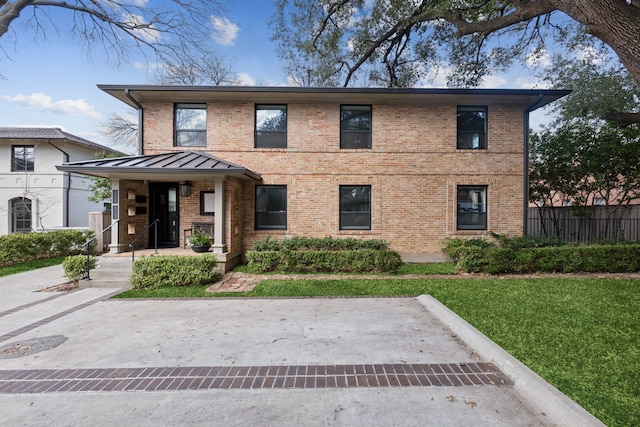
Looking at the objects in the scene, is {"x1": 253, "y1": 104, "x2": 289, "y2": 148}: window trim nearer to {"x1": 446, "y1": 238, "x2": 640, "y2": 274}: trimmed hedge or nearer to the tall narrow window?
the tall narrow window

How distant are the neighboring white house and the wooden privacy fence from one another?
24304 mm

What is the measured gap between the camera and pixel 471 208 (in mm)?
10578

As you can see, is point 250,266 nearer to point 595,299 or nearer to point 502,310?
point 502,310

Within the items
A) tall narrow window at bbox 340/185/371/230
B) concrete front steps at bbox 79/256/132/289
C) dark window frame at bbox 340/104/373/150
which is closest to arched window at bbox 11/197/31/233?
concrete front steps at bbox 79/256/132/289

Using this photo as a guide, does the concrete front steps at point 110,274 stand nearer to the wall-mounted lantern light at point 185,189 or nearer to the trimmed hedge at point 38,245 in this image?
the wall-mounted lantern light at point 185,189

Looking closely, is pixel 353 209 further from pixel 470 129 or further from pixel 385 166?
pixel 470 129

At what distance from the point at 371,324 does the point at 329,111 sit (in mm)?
7707

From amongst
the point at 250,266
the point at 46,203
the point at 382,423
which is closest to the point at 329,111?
the point at 250,266

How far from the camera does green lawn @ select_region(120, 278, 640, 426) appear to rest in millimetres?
2887

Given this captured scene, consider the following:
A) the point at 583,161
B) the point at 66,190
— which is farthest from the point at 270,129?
the point at 66,190

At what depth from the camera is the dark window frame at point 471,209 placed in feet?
34.6

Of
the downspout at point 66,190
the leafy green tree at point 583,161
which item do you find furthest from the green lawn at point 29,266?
the leafy green tree at point 583,161

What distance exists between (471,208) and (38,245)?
15627 millimetres

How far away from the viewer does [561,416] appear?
2.46 metres
